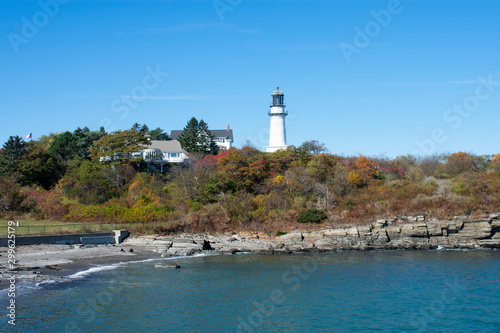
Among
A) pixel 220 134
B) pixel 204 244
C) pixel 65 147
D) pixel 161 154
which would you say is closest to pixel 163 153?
pixel 161 154

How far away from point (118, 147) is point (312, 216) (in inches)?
1058

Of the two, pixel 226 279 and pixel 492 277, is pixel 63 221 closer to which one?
pixel 226 279

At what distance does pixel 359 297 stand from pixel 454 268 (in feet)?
32.4

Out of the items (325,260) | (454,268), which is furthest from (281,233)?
(454,268)

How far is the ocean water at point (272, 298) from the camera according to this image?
59.7 ft

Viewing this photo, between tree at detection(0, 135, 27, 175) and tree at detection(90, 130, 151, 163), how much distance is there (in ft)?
26.0

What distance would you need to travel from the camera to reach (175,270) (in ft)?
90.8

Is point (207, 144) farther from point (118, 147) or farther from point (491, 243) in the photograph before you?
point (491, 243)

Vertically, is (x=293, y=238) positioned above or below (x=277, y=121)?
below

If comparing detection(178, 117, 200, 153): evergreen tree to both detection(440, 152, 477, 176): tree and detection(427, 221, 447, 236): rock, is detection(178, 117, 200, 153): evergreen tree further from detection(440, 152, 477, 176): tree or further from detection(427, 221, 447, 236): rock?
detection(427, 221, 447, 236): rock

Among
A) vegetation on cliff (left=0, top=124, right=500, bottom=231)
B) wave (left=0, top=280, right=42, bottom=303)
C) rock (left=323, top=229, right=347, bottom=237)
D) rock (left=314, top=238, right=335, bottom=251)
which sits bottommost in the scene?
wave (left=0, top=280, right=42, bottom=303)

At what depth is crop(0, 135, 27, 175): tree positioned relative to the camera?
48094mm

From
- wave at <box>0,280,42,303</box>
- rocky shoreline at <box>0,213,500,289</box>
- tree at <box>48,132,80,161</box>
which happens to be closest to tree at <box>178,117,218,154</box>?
tree at <box>48,132,80,161</box>

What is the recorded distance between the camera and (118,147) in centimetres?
5322
